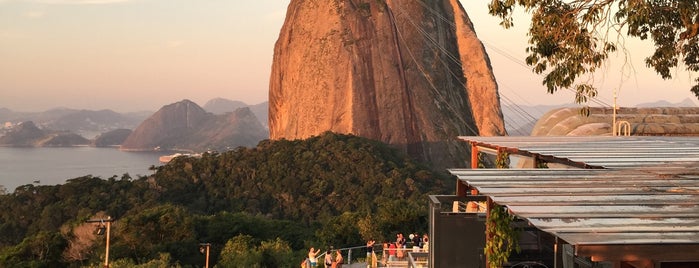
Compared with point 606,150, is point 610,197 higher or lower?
lower

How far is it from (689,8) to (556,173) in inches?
126

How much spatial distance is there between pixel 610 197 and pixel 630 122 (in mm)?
21461

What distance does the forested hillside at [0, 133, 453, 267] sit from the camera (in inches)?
1485

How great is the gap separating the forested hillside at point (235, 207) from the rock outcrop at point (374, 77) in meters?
4.53

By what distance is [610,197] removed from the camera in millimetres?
6895

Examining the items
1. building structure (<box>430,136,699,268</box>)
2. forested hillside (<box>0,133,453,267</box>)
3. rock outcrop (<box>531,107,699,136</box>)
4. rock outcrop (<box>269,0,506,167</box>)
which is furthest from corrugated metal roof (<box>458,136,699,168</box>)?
rock outcrop (<box>269,0,506,167</box>)

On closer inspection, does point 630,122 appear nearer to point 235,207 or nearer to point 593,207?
point 593,207

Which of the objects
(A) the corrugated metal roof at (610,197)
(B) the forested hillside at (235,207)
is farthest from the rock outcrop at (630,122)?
(A) the corrugated metal roof at (610,197)

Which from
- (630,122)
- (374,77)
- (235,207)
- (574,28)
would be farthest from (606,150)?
(374,77)

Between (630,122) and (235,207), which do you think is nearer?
(630,122)

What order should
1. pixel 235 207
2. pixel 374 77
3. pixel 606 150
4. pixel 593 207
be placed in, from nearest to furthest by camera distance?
pixel 593 207
pixel 606 150
pixel 235 207
pixel 374 77

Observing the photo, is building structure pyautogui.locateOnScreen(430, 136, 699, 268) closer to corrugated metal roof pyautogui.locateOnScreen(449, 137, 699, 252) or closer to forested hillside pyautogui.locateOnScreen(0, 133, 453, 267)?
corrugated metal roof pyautogui.locateOnScreen(449, 137, 699, 252)

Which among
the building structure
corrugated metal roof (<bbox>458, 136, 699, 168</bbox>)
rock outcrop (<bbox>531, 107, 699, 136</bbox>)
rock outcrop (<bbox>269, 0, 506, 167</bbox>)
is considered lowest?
the building structure

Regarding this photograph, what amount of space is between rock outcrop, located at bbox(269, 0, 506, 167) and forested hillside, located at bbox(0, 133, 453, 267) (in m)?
4.53
